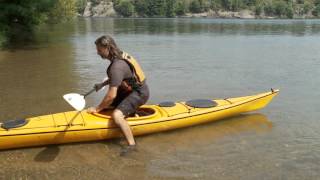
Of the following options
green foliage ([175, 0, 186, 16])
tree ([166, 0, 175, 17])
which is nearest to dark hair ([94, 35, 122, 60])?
tree ([166, 0, 175, 17])

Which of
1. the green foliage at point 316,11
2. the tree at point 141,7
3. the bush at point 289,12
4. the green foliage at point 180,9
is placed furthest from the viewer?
the tree at point 141,7

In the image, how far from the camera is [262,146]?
7.45 m

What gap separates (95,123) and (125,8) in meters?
127

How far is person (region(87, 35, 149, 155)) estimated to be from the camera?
6.80 meters

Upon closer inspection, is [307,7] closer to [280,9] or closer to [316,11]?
[316,11]

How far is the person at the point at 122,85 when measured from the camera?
680 cm

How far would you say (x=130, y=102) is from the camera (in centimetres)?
716

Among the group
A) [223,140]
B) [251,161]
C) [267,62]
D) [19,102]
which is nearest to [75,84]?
[19,102]

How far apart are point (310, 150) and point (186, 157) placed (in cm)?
211

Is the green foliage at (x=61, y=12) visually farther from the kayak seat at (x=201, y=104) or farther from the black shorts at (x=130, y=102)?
the black shorts at (x=130, y=102)

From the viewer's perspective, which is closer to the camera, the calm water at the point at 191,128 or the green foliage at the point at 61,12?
the calm water at the point at 191,128

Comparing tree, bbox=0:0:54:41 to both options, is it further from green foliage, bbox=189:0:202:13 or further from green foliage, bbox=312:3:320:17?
green foliage, bbox=312:3:320:17

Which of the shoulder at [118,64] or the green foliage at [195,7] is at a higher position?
the green foliage at [195,7]

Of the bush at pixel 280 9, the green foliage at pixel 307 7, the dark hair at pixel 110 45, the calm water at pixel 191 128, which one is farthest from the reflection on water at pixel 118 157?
the green foliage at pixel 307 7
